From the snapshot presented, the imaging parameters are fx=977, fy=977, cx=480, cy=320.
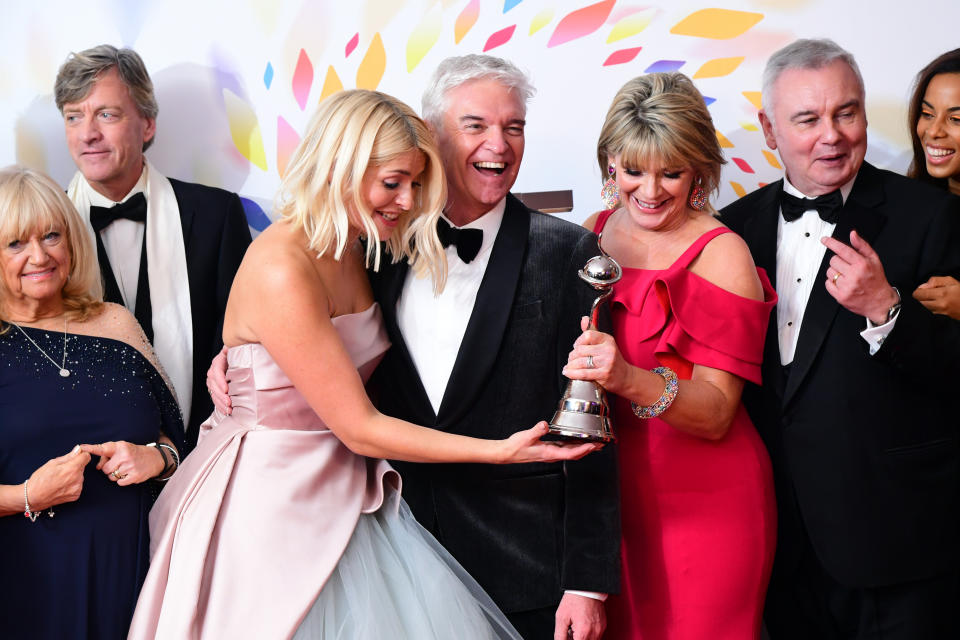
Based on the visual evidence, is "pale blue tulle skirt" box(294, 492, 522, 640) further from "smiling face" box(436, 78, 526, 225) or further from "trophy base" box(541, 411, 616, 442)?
"smiling face" box(436, 78, 526, 225)

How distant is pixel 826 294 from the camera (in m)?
2.70

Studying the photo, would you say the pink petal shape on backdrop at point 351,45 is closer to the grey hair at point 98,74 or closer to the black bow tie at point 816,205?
the grey hair at point 98,74

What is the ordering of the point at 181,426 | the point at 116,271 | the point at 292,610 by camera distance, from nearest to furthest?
1. the point at 292,610
2. the point at 181,426
3. the point at 116,271

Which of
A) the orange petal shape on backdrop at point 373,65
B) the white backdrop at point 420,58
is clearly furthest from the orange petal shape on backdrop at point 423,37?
the orange petal shape on backdrop at point 373,65

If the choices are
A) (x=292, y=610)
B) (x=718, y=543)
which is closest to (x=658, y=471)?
(x=718, y=543)

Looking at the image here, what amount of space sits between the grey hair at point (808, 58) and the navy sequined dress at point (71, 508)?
6.79 ft

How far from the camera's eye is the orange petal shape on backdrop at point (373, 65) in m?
4.03

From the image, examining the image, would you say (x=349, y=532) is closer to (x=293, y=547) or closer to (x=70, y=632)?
(x=293, y=547)

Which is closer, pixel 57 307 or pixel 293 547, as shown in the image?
pixel 293 547

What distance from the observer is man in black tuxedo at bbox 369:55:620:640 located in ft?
7.94

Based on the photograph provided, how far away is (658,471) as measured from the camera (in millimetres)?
2598

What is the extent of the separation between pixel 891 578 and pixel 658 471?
28.1 inches

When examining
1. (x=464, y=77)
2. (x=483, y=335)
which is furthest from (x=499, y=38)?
(x=483, y=335)

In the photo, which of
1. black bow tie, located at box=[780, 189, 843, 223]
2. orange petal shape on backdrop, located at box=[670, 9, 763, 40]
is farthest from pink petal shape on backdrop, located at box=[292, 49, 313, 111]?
black bow tie, located at box=[780, 189, 843, 223]
